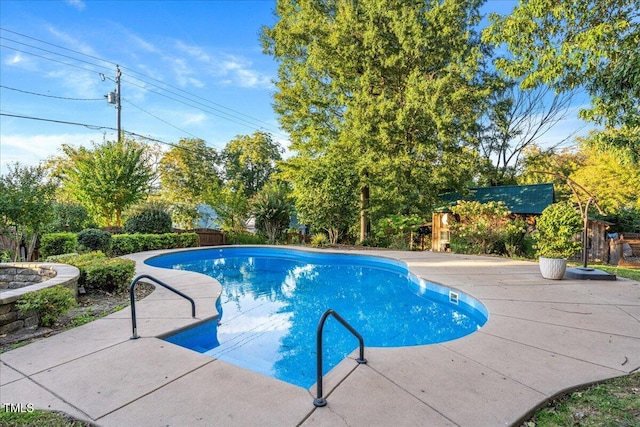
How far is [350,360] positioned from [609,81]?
5822 millimetres

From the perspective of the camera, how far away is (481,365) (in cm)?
295

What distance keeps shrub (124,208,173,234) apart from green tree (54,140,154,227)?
1.49 meters

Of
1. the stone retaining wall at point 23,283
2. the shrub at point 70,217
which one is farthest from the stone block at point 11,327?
the shrub at point 70,217

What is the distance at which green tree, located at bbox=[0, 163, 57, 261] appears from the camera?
6988 mm

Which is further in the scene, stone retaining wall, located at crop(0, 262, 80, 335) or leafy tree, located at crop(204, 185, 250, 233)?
leafy tree, located at crop(204, 185, 250, 233)

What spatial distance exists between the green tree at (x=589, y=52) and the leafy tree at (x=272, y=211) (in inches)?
450

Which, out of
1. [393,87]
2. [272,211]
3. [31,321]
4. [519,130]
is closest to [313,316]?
[31,321]

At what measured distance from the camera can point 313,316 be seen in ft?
18.2

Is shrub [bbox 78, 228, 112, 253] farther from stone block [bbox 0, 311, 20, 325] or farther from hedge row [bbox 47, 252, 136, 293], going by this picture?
stone block [bbox 0, 311, 20, 325]

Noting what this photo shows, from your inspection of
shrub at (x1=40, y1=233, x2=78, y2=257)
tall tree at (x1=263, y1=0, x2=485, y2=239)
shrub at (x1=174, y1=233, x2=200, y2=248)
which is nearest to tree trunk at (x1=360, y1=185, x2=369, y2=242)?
tall tree at (x1=263, y1=0, x2=485, y2=239)

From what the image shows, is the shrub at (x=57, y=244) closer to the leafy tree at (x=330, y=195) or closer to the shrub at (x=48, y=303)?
the shrub at (x=48, y=303)

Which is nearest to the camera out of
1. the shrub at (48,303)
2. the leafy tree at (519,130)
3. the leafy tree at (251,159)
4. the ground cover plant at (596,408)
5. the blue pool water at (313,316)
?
the ground cover plant at (596,408)

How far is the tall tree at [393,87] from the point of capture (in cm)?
1248

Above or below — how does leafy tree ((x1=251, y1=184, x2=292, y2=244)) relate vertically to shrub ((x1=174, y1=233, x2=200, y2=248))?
above
